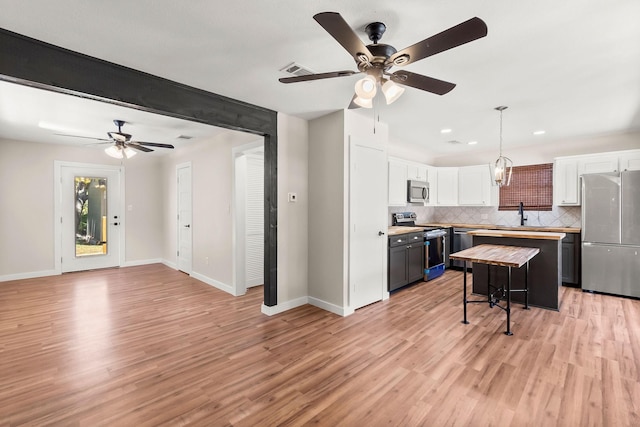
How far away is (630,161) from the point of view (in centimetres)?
471

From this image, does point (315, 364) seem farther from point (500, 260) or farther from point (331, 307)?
point (500, 260)

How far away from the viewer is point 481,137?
17.2ft

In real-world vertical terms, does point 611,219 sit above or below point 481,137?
below

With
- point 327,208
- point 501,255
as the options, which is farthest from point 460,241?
point 327,208

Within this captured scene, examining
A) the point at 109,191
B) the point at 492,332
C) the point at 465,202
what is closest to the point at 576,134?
the point at 465,202

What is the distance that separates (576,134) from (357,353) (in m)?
5.26

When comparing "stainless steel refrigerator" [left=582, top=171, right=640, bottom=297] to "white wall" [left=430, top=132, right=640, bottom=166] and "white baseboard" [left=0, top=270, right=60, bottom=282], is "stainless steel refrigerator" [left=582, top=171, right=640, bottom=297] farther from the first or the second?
"white baseboard" [left=0, top=270, right=60, bottom=282]

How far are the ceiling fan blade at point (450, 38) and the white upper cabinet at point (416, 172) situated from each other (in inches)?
163

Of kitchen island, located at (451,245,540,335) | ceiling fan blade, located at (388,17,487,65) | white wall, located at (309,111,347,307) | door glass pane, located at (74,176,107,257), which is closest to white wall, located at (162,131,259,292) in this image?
white wall, located at (309,111,347,307)

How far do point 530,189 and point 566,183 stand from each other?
2.19 feet

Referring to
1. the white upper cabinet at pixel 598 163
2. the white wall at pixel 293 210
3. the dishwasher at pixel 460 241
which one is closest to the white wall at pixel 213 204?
the white wall at pixel 293 210

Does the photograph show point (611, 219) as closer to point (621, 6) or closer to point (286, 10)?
point (621, 6)

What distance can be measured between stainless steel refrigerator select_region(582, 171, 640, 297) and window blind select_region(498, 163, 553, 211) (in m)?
1.08

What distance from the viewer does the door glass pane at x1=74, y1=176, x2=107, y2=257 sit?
615 cm
